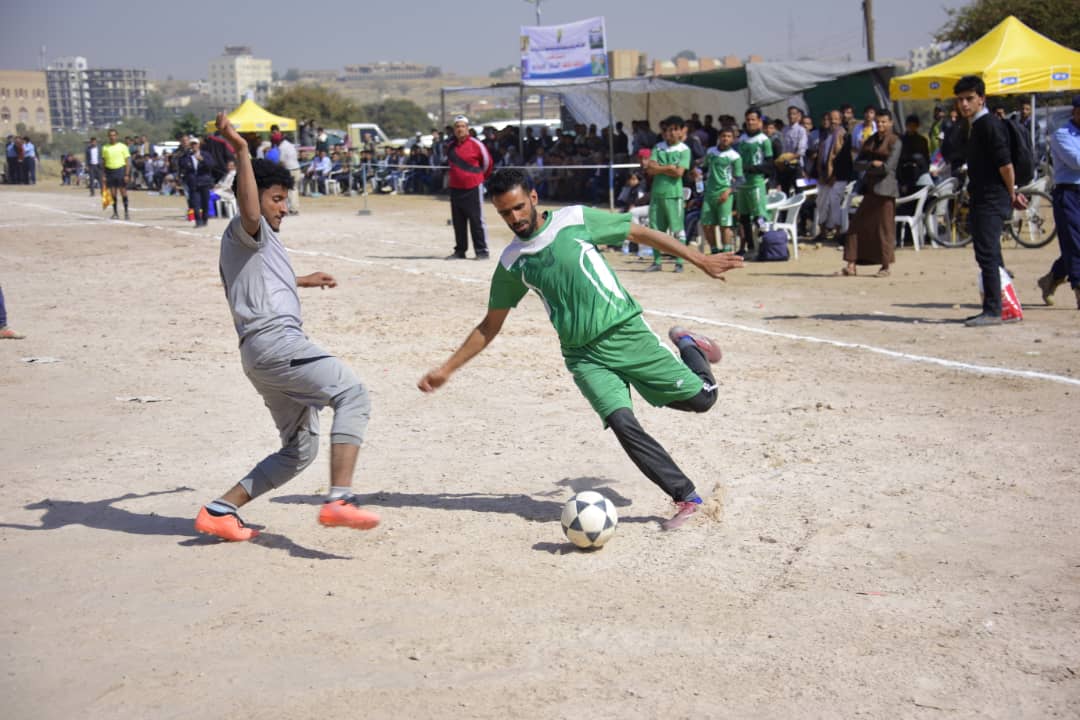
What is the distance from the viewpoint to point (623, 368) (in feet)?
19.0

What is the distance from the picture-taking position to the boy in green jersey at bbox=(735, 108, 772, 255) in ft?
52.2

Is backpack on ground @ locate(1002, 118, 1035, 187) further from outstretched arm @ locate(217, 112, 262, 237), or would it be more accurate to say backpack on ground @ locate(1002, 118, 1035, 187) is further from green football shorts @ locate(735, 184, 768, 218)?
outstretched arm @ locate(217, 112, 262, 237)

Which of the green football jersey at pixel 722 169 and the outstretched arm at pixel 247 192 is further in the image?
the green football jersey at pixel 722 169

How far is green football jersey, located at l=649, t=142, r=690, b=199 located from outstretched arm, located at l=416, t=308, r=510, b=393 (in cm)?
945

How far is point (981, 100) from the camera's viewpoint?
10.4m

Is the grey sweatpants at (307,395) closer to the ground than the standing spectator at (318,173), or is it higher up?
closer to the ground

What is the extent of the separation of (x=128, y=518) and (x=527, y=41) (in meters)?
22.1

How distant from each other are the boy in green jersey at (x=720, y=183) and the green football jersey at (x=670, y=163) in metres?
0.56

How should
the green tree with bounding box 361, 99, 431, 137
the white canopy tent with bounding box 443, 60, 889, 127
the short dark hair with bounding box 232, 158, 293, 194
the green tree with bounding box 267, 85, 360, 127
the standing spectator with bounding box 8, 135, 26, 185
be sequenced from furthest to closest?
the green tree with bounding box 361, 99, 431, 137 → the green tree with bounding box 267, 85, 360, 127 → the standing spectator with bounding box 8, 135, 26, 185 → the white canopy tent with bounding box 443, 60, 889, 127 → the short dark hair with bounding box 232, 158, 293, 194

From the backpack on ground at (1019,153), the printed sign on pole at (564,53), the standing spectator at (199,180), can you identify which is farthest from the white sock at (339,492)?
the printed sign on pole at (564,53)

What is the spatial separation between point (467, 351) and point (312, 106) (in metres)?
86.1

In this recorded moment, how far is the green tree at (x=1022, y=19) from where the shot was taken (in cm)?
3591

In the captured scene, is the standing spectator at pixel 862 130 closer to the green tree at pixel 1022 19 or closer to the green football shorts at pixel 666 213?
the green football shorts at pixel 666 213

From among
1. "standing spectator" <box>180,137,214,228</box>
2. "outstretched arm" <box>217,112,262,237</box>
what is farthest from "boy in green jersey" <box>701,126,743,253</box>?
"standing spectator" <box>180,137,214,228</box>
